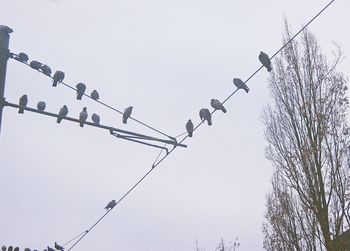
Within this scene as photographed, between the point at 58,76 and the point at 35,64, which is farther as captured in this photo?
the point at 58,76

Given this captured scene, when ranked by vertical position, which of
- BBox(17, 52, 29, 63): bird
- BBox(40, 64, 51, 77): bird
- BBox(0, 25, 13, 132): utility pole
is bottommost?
BBox(0, 25, 13, 132): utility pole

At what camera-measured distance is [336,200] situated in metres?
12.3

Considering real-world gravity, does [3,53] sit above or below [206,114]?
below

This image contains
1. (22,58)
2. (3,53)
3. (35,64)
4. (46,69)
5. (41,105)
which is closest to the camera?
(3,53)

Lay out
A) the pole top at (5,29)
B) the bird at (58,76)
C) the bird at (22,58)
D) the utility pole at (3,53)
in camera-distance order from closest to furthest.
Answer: the utility pole at (3,53), the pole top at (5,29), the bird at (22,58), the bird at (58,76)

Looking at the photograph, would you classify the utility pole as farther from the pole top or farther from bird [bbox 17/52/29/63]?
bird [bbox 17/52/29/63]

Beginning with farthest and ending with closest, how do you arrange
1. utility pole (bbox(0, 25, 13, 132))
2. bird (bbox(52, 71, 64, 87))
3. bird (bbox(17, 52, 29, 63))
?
bird (bbox(52, 71, 64, 87)) < bird (bbox(17, 52, 29, 63)) < utility pole (bbox(0, 25, 13, 132))

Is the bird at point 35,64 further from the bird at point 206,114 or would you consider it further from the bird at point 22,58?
the bird at point 206,114

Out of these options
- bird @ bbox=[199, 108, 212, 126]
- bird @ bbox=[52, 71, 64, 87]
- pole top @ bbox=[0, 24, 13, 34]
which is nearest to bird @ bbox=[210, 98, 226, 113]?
bird @ bbox=[199, 108, 212, 126]

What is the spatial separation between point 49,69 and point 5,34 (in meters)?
3.05

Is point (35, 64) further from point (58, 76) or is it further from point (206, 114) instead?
point (206, 114)

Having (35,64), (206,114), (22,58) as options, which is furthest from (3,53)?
(206,114)

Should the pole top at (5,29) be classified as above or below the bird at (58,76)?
below

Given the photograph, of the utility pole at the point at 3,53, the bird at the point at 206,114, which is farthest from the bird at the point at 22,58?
the bird at the point at 206,114
